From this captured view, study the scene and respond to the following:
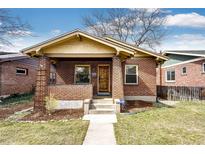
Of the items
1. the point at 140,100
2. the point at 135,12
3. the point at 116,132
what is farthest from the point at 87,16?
the point at 116,132

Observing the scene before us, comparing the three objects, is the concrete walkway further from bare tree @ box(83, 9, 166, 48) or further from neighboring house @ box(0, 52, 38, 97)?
bare tree @ box(83, 9, 166, 48)

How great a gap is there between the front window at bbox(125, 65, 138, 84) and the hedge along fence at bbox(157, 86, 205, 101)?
340 centimetres

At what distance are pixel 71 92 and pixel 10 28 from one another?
1022cm

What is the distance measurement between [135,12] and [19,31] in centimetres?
2571

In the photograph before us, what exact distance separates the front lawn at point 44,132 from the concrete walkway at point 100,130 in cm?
21

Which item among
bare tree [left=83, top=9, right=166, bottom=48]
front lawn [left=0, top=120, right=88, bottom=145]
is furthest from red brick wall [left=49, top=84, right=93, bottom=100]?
bare tree [left=83, top=9, right=166, bottom=48]

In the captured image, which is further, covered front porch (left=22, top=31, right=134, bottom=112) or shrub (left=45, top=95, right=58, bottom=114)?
covered front porch (left=22, top=31, right=134, bottom=112)

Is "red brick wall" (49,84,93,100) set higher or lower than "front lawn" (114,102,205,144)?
higher

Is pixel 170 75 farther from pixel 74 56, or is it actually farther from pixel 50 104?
pixel 50 104

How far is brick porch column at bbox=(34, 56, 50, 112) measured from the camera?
1088 centimetres

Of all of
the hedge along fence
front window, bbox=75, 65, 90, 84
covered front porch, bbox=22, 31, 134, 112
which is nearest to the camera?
covered front porch, bbox=22, 31, 134, 112

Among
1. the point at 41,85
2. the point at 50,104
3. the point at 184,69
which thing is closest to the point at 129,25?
the point at 184,69

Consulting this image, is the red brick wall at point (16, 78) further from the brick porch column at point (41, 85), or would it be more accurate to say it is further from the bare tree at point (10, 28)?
the brick porch column at point (41, 85)

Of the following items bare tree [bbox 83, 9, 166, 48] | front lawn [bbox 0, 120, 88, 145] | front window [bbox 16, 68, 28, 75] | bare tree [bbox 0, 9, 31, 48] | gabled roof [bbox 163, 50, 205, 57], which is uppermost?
bare tree [bbox 83, 9, 166, 48]
